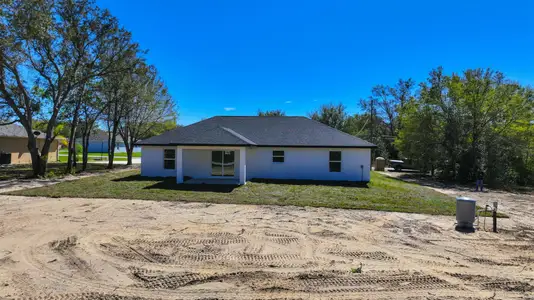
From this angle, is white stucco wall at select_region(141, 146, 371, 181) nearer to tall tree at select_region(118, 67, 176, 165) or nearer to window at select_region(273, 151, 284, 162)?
window at select_region(273, 151, 284, 162)

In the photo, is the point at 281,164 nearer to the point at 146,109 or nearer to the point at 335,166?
the point at 335,166

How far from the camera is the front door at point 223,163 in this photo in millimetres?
17641

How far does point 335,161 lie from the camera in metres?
17.2

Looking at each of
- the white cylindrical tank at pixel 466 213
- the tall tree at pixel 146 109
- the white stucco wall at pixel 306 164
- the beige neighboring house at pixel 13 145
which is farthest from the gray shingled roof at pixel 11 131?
the white cylindrical tank at pixel 466 213

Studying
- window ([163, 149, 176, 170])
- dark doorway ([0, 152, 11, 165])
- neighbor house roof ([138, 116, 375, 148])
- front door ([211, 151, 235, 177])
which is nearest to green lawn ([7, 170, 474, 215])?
neighbor house roof ([138, 116, 375, 148])

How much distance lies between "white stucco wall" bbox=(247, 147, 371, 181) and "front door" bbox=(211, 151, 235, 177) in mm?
1026

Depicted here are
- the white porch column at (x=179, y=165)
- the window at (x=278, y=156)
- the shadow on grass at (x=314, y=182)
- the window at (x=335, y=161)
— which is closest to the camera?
the white porch column at (x=179, y=165)

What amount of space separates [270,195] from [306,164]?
575 centimetres

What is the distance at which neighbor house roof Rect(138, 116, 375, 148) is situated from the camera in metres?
15.6

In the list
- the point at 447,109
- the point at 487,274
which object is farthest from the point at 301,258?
the point at 447,109

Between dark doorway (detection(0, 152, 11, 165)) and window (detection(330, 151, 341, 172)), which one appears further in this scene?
dark doorway (detection(0, 152, 11, 165))

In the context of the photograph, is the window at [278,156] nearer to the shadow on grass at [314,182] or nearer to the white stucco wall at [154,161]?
the shadow on grass at [314,182]

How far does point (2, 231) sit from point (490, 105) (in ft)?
84.8

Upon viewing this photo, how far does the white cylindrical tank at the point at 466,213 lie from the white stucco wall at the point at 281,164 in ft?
31.0
